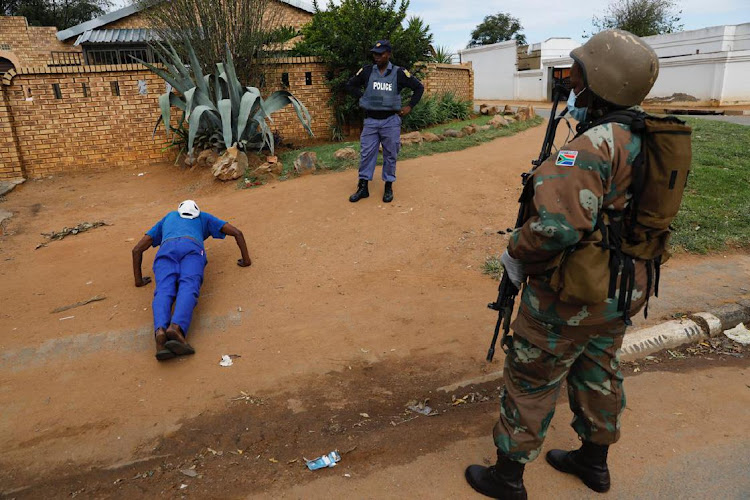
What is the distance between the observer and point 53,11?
25.4m

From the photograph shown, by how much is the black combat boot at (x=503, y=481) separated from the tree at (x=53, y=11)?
1166 inches

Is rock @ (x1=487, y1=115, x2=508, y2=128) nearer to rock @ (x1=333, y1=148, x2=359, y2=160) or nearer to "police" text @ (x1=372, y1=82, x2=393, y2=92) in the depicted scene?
rock @ (x1=333, y1=148, x2=359, y2=160)

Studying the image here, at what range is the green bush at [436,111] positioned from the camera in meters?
11.4

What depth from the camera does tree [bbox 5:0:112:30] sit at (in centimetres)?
2453

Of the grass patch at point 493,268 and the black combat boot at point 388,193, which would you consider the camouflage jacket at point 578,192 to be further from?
the black combat boot at point 388,193

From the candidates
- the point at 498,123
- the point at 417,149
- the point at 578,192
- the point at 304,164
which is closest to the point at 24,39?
the point at 304,164

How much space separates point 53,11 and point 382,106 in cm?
2722

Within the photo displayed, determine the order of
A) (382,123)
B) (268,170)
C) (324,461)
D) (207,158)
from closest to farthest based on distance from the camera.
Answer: (324,461) < (382,123) < (268,170) < (207,158)

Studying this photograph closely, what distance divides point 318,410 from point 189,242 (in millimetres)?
1893

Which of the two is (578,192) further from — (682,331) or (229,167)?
(229,167)

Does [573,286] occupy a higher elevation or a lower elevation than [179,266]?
higher

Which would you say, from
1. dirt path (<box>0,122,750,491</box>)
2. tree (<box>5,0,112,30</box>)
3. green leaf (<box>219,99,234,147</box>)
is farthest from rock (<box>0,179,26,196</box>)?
tree (<box>5,0,112,30</box>)

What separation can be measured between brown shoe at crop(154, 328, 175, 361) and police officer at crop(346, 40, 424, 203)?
10.4ft

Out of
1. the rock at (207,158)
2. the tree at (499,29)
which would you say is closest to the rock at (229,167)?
the rock at (207,158)
